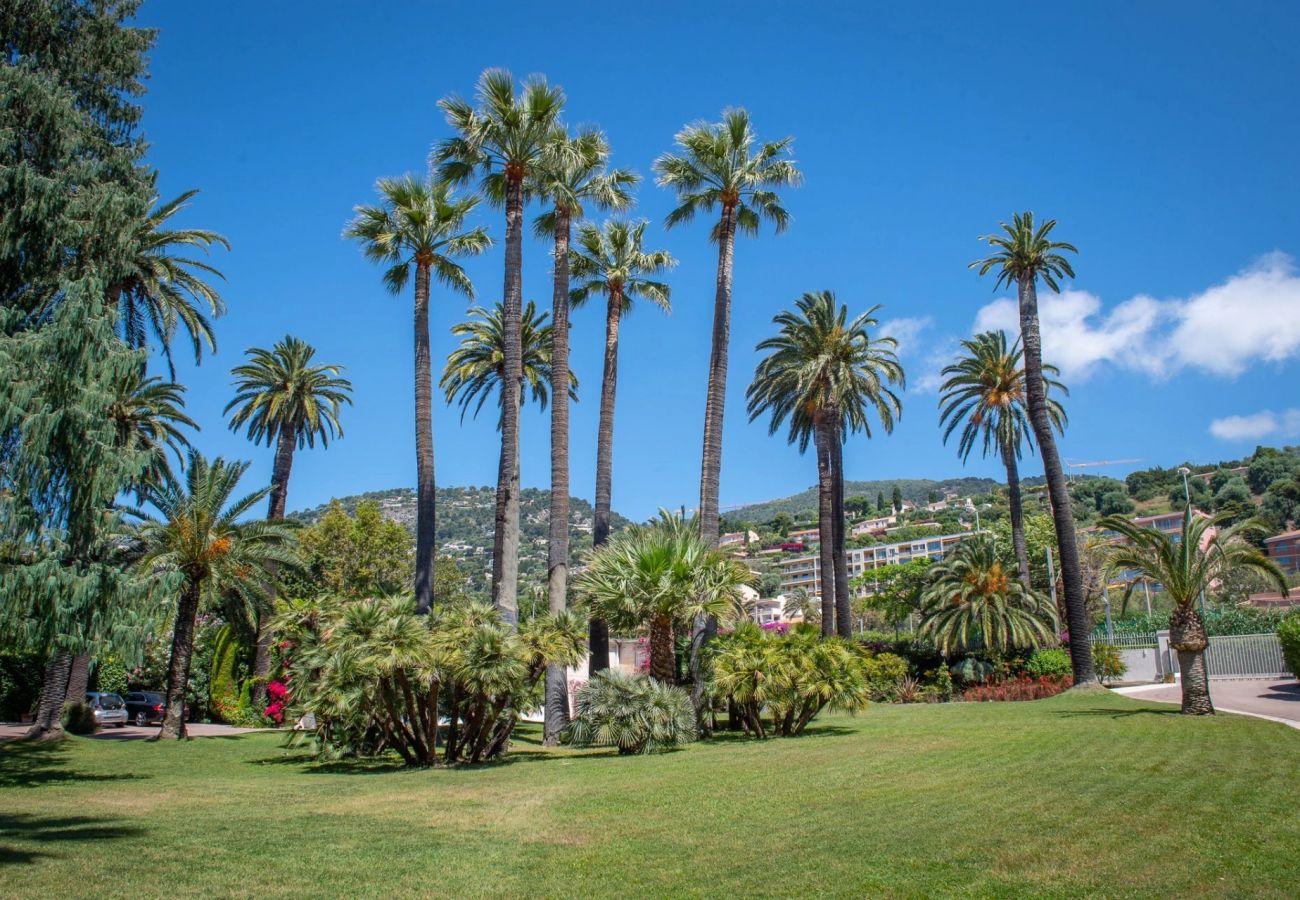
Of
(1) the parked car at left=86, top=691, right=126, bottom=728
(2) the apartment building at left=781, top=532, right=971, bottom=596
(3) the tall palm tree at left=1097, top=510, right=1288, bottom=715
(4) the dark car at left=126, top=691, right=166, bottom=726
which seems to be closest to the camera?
(3) the tall palm tree at left=1097, top=510, right=1288, bottom=715

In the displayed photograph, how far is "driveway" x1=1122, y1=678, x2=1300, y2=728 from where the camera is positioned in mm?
23594

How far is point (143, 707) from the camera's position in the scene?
42.8 m

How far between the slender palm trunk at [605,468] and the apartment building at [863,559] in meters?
143

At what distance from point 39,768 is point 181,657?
8.12 m

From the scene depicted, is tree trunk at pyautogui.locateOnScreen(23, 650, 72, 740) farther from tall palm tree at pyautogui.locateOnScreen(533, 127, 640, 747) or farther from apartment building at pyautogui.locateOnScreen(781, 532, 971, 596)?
apartment building at pyautogui.locateOnScreen(781, 532, 971, 596)

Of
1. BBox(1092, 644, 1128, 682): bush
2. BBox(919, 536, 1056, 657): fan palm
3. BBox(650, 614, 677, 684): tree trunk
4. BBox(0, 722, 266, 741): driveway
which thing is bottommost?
BBox(0, 722, 266, 741): driveway

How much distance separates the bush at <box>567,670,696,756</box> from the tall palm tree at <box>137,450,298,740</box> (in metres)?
13.9

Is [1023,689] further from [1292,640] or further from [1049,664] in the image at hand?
[1292,640]

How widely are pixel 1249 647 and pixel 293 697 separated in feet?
115

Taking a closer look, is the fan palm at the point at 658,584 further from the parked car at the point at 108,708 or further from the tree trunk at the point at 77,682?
the parked car at the point at 108,708

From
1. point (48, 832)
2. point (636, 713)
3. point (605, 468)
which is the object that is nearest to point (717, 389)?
point (605, 468)

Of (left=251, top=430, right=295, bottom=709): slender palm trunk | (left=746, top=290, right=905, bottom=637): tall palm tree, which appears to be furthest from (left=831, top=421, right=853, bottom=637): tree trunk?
(left=251, top=430, right=295, bottom=709): slender palm trunk

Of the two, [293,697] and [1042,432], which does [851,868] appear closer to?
[293,697]

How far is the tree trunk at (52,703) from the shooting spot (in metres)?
27.6
